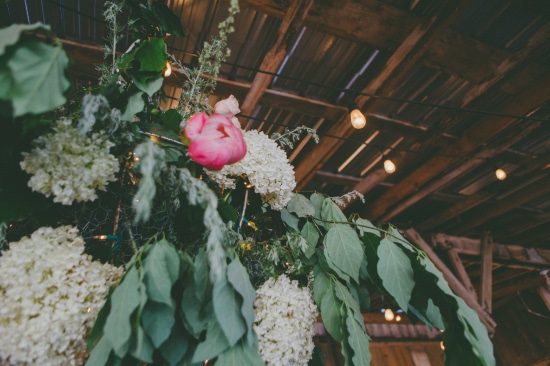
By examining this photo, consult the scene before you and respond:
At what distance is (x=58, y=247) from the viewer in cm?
49

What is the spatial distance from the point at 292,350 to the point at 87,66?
256cm

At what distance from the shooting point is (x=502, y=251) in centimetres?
562

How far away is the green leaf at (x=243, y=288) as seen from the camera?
0.47 meters

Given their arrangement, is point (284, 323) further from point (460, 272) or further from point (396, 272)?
point (460, 272)

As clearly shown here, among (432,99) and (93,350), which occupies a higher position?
(432,99)

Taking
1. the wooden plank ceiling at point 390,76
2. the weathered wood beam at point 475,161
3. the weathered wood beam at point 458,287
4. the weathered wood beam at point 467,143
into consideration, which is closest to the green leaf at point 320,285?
the wooden plank ceiling at point 390,76

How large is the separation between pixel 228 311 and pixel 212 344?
0.20 feet

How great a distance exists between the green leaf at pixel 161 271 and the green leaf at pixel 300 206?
37 cm

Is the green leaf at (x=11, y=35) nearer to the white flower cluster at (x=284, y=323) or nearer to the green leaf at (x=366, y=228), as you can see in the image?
the white flower cluster at (x=284, y=323)

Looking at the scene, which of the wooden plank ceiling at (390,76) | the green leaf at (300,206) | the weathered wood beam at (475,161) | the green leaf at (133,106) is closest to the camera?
the green leaf at (133,106)

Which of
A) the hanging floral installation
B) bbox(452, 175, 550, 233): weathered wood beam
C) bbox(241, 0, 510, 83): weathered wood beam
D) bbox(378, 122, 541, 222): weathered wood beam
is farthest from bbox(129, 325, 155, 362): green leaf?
bbox(452, 175, 550, 233): weathered wood beam

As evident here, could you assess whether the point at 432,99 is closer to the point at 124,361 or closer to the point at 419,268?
the point at 419,268

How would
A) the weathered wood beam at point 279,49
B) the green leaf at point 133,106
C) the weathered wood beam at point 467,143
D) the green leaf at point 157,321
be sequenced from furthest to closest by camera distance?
the weathered wood beam at point 467,143 < the weathered wood beam at point 279,49 < the green leaf at point 133,106 < the green leaf at point 157,321

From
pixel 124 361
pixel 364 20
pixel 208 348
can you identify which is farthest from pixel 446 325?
pixel 364 20
